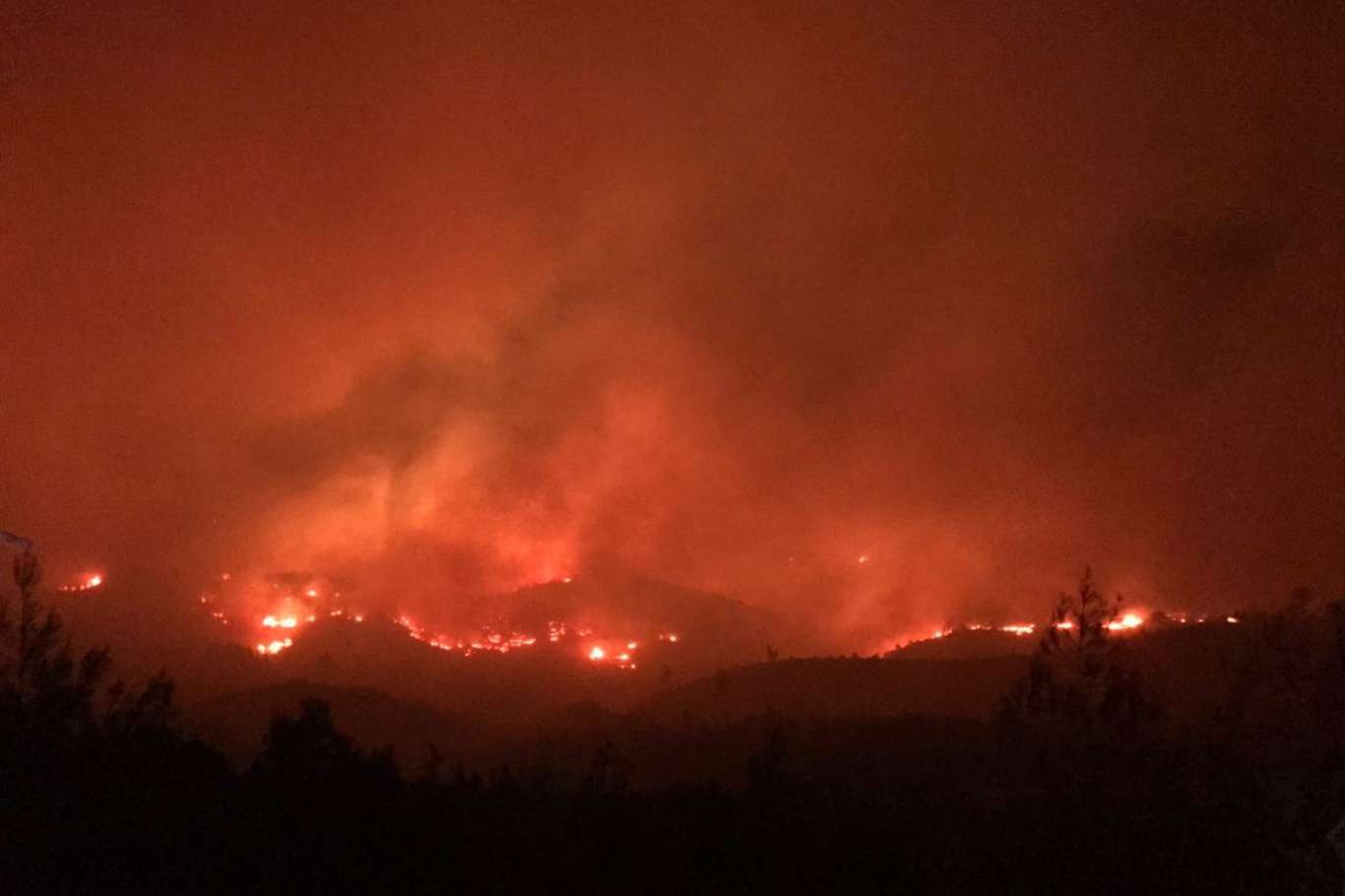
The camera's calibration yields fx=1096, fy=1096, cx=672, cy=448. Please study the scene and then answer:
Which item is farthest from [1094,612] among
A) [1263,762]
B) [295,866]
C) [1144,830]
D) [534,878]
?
[295,866]

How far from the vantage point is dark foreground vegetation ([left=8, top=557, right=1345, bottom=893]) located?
11031 millimetres

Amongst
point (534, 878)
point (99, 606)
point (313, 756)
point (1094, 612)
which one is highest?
point (99, 606)

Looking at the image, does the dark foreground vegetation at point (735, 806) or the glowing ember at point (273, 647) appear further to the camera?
the glowing ember at point (273, 647)

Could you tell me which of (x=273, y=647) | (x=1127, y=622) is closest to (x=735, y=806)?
(x=1127, y=622)

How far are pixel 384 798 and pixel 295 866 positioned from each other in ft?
6.01

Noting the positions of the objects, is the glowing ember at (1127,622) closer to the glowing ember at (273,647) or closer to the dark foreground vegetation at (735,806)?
the dark foreground vegetation at (735,806)

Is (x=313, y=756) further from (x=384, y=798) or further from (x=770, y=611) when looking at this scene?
(x=770, y=611)

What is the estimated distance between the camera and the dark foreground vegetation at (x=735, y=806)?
11031mm

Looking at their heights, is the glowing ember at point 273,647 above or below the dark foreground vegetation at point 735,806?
above

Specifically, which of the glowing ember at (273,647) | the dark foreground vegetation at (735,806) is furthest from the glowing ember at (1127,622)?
the glowing ember at (273,647)

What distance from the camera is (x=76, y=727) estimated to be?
56.7 ft

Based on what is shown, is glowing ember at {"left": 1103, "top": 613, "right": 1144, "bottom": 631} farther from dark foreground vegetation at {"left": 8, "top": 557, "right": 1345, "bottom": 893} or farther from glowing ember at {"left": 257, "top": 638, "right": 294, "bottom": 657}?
glowing ember at {"left": 257, "top": 638, "right": 294, "bottom": 657}

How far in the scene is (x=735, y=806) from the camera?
46.5ft

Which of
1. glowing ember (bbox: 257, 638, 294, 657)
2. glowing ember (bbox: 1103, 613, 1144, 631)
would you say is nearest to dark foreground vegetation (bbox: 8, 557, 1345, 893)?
glowing ember (bbox: 1103, 613, 1144, 631)
